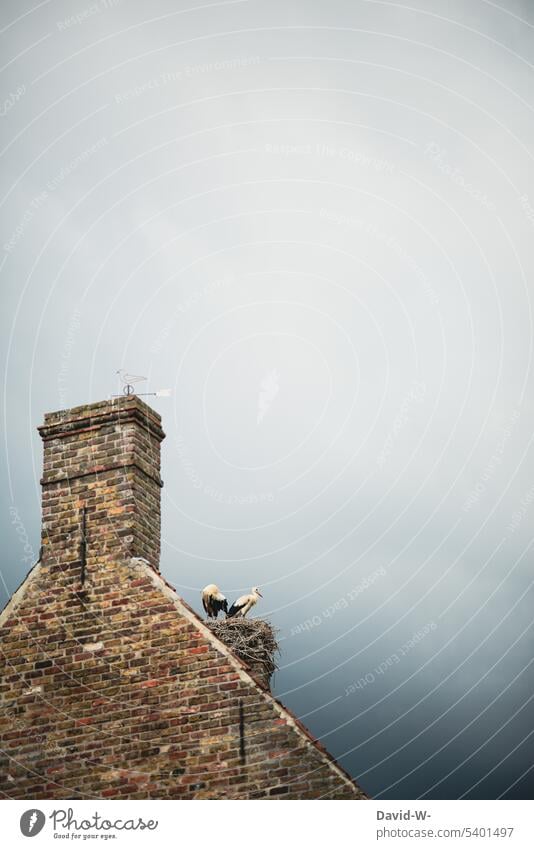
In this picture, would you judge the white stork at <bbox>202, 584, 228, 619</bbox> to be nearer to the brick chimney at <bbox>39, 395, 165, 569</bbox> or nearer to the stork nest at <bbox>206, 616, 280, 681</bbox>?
the stork nest at <bbox>206, 616, 280, 681</bbox>

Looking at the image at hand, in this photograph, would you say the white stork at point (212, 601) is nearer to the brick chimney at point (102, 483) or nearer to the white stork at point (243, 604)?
the white stork at point (243, 604)

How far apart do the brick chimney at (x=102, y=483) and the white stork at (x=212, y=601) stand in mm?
1877

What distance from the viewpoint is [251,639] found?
1323cm

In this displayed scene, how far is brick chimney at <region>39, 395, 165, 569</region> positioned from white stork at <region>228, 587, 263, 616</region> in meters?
2.29

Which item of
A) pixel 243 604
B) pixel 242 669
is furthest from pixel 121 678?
pixel 243 604

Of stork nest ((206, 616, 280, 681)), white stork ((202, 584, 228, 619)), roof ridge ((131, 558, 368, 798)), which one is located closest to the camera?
roof ridge ((131, 558, 368, 798))

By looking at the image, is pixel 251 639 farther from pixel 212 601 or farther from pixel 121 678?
pixel 121 678

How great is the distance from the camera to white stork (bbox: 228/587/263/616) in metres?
14.4

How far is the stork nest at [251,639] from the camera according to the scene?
13070 millimetres

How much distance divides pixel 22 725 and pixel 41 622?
1.01m

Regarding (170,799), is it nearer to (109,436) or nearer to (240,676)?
(240,676)

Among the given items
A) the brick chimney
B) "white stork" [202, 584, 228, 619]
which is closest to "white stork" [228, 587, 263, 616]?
"white stork" [202, 584, 228, 619]

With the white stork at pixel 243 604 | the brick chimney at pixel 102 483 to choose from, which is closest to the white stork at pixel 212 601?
the white stork at pixel 243 604

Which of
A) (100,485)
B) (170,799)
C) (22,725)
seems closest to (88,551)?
(100,485)
